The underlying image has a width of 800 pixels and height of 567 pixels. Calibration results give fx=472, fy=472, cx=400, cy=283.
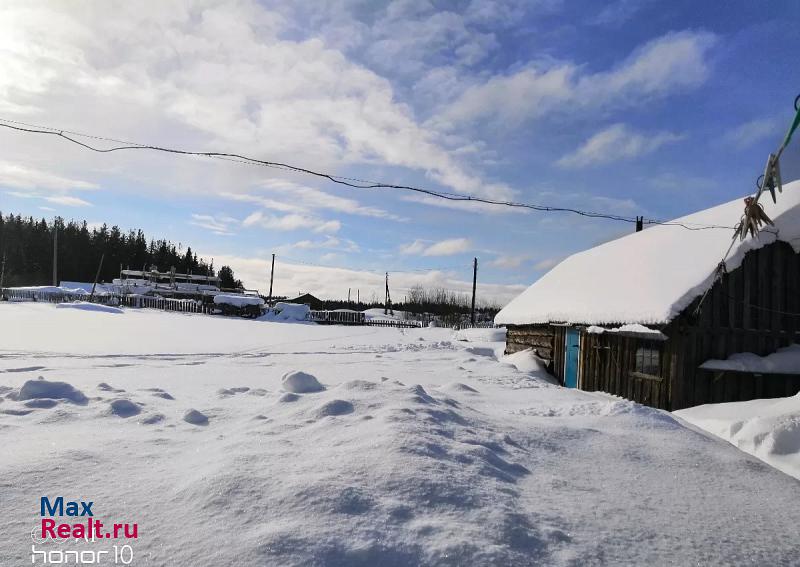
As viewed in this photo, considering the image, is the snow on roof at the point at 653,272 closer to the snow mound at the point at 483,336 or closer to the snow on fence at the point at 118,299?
the snow mound at the point at 483,336

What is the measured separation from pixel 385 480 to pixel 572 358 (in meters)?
11.6

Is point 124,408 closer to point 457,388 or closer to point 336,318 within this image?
point 457,388

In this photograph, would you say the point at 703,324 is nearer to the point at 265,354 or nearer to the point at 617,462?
the point at 617,462

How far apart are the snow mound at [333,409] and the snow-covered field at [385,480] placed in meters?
0.04

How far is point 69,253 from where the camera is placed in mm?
81750

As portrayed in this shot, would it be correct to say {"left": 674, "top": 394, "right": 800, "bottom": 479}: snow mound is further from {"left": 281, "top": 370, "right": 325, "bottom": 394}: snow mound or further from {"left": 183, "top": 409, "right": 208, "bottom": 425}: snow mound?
{"left": 183, "top": 409, "right": 208, "bottom": 425}: snow mound

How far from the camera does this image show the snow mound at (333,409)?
5.50 metres

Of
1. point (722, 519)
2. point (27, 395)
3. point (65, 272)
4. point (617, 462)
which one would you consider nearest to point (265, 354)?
point (27, 395)

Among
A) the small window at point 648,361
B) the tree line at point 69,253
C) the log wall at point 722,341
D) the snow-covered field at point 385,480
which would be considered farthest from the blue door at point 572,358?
the tree line at point 69,253

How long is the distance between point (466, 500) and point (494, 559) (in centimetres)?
63

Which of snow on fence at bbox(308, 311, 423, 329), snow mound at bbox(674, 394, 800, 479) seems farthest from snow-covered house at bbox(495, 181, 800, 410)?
snow on fence at bbox(308, 311, 423, 329)

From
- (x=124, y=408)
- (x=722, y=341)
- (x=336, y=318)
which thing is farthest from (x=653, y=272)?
(x=336, y=318)

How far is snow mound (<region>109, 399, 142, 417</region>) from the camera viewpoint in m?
5.92

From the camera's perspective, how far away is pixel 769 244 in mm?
11359
